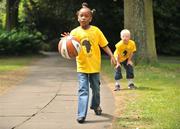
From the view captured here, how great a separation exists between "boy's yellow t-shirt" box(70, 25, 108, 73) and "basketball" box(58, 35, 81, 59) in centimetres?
17

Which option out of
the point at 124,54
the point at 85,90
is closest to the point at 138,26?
the point at 124,54

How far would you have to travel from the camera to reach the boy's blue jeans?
9062 millimetres

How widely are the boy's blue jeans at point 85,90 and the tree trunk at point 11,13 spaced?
30.3m

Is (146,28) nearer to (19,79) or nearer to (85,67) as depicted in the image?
(19,79)

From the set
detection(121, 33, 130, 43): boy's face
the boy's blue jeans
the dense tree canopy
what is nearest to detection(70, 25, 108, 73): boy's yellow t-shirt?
the boy's blue jeans

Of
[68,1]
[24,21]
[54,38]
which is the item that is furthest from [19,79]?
[54,38]

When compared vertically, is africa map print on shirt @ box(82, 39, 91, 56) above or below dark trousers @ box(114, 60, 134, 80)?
above

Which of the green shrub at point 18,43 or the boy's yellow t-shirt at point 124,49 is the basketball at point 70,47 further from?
the green shrub at point 18,43

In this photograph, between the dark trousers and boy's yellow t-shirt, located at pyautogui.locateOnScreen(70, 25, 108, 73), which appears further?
the dark trousers

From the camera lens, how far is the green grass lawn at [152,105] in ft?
28.0

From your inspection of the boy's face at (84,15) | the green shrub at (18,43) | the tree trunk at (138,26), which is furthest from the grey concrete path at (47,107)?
the green shrub at (18,43)

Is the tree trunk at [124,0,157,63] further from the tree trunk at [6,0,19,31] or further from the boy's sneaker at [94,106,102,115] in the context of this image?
the tree trunk at [6,0,19,31]

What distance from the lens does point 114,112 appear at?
9.92m

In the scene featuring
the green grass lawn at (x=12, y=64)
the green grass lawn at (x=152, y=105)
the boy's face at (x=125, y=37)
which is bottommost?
the green grass lawn at (x=152, y=105)
